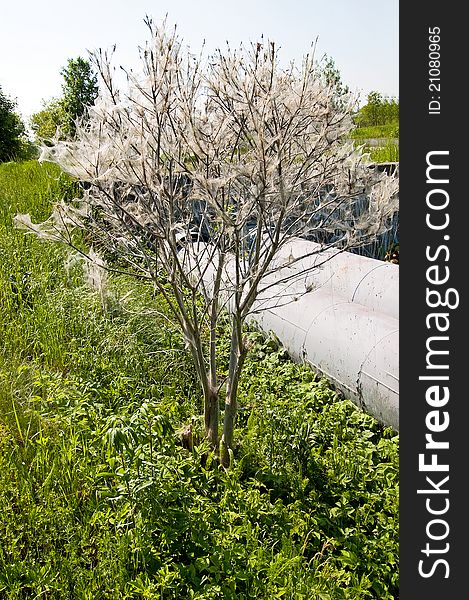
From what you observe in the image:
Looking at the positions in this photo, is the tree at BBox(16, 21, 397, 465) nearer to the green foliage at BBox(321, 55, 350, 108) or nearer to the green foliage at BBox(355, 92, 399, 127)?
the green foliage at BBox(321, 55, 350, 108)

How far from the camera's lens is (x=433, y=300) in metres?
Result: 2.18

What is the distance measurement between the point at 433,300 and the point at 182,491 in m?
1.23

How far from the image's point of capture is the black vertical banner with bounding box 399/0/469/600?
81.6 inches

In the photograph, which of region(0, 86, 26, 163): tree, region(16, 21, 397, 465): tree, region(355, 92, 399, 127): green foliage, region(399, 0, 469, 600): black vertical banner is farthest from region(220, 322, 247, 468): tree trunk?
region(0, 86, 26, 163): tree

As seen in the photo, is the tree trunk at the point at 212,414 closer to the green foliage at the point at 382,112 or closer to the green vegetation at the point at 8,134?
the green foliage at the point at 382,112

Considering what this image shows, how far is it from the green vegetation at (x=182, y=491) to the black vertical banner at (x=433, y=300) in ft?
1.08

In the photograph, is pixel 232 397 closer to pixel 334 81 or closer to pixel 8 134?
pixel 334 81

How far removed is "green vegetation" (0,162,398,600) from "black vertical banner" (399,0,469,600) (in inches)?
13.0

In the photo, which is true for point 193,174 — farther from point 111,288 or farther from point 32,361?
point 111,288

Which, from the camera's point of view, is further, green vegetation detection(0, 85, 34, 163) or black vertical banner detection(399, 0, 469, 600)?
green vegetation detection(0, 85, 34, 163)

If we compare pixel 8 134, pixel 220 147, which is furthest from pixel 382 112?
pixel 220 147

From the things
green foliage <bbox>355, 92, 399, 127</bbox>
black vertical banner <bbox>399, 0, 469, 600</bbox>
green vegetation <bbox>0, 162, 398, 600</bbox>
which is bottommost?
green vegetation <bbox>0, 162, 398, 600</bbox>

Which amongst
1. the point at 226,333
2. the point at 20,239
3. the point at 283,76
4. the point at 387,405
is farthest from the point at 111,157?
the point at 20,239

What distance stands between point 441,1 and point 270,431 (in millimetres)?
2108
